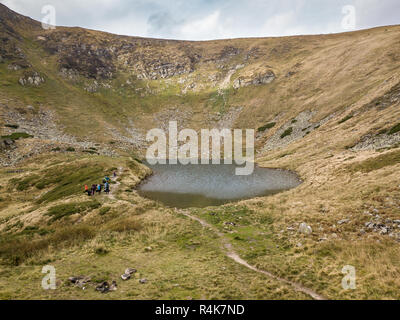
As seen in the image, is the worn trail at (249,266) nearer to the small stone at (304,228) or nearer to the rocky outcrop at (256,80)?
the small stone at (304,228)

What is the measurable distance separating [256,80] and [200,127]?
4522 cm

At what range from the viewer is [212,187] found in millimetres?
42312

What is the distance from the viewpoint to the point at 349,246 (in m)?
14.4

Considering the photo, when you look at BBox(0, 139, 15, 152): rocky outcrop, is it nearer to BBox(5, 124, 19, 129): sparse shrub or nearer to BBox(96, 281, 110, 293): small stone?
BBox(5, 124, 19, 129): sparse shrub

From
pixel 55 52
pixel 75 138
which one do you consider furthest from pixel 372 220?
pixel 55 52

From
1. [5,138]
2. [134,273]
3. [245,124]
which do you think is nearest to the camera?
[134,273]

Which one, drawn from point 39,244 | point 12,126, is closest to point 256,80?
point 12,126

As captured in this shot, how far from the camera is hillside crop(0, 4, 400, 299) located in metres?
12.9

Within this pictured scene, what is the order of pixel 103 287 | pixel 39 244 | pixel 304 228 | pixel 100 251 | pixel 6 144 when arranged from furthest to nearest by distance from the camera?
pixel 6 144 → pixel 304 228 → pixel 39 244 → pixel 100 251 → pixel 103 287

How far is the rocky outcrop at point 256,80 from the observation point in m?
124

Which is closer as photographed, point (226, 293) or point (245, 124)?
point (226, 293)

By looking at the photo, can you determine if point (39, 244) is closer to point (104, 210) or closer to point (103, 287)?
point (104, 210)
